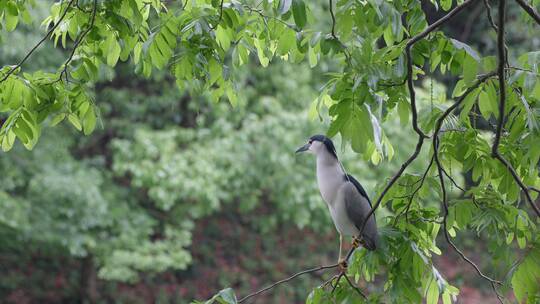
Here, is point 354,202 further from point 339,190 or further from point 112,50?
point 112,50

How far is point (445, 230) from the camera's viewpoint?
2615 millimetres

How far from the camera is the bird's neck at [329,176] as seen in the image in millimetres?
3514

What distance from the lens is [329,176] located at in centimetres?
351

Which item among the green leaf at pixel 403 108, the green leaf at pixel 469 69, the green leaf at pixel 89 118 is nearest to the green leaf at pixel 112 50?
the green leaf at pixel 89 118

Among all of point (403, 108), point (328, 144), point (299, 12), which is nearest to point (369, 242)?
point (403, 108)

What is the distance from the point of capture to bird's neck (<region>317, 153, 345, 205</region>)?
11.5ft

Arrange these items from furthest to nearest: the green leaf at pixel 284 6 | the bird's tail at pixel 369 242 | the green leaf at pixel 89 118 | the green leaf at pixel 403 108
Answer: the green leaf at pixel 89 118 → the bird's tail at pixel 369 242 → the green leaf at pixel 403 108 → the green leaf at pixel 284 6

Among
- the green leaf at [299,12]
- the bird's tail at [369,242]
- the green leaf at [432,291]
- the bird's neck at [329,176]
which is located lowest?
the green leaf at [432,291]

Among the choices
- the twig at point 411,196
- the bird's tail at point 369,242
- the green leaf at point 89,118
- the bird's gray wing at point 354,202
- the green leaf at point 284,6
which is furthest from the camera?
the bird's gray wing at point 354,202

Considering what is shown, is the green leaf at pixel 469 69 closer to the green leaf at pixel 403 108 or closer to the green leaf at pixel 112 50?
the green leaf at pixel 403 108

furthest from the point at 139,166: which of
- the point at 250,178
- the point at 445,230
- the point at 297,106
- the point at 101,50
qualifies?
the point at 445,230

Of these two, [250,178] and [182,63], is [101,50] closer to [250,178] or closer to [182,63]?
[182,63]

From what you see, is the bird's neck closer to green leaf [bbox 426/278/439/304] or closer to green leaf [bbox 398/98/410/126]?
green leaf [bbox 426/278/439/304]

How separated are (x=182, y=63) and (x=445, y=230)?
1.04m
